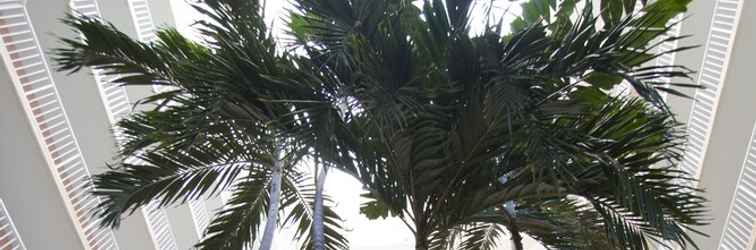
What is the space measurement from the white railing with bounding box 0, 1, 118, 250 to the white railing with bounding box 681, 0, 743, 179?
6441 mm

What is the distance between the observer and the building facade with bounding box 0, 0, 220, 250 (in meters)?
6.14

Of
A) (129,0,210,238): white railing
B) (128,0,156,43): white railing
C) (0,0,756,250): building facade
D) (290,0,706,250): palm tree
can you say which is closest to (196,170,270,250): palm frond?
(290,0,706,250): palm tree

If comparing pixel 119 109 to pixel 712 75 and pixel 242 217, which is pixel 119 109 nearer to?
pixel 242 217

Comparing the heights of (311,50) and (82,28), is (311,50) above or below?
below

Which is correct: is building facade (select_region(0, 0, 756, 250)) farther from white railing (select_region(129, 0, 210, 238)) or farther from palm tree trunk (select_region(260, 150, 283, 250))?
palm tree trunk (select_region(260, 150, 283, 250))

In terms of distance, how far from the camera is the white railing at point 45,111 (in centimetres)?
606

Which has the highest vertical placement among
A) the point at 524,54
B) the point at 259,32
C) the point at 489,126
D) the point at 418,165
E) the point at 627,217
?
the point at 259,32

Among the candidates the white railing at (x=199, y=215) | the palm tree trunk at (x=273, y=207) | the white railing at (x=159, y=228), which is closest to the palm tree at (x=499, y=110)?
the palm tree trunk at (x=273, y=207)

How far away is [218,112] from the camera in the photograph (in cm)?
280

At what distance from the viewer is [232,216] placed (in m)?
3.71

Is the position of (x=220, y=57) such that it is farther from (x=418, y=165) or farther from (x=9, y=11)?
(x=9, y=11)

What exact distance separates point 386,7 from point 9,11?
498 centimetres

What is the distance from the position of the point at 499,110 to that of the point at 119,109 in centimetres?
634

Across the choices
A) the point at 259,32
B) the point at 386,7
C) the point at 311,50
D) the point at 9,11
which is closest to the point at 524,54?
the point at 386,7
